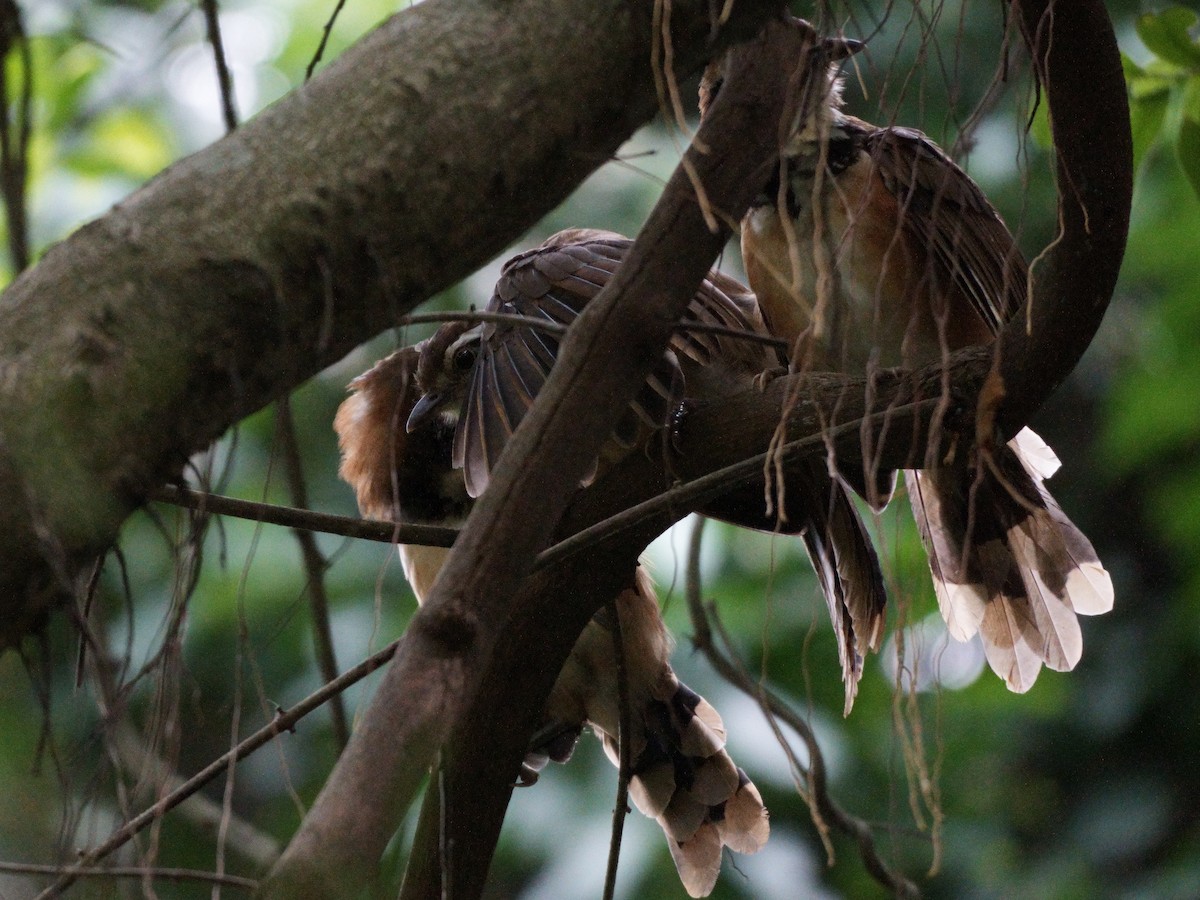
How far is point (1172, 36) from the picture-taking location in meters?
3.06

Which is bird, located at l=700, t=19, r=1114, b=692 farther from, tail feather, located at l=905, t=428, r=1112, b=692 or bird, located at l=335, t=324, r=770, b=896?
bird, located at l=335, t=324, r=770, b=896

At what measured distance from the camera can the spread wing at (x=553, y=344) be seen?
9.79 ft

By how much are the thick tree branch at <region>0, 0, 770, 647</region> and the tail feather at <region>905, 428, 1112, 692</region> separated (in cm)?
194

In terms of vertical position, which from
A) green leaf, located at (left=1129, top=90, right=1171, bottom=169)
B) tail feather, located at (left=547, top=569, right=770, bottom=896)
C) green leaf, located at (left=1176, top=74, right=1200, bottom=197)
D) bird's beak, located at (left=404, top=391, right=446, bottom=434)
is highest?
bird's beak, located at (left=404, top=391, right=446, bottom=434)

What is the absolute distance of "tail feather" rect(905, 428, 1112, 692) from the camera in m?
3.44

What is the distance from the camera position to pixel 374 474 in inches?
166

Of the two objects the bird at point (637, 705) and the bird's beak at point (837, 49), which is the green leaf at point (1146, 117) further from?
the bird at point (637, 705)

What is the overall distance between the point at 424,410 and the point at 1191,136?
2115 millimetres

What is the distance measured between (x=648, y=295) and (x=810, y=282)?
76.3 inches

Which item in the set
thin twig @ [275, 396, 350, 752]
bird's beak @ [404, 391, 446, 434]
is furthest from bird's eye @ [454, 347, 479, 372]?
thin twig @ [275, 396, 350, 752]

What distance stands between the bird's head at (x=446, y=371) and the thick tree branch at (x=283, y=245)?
7.26 ft

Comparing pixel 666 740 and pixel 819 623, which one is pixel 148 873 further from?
pixel 819 623

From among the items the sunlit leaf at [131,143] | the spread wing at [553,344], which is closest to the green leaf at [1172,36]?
the spread wing at [553,344]

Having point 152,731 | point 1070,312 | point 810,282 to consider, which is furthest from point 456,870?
point 810,282
